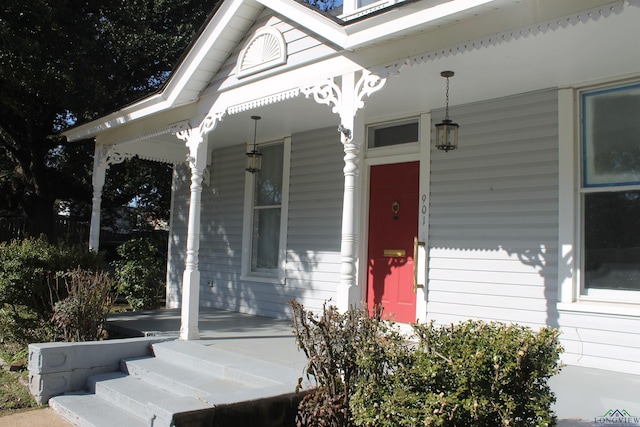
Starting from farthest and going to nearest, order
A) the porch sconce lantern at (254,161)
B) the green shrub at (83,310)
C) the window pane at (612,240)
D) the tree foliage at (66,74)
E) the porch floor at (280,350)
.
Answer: the tree foliage at (66,74), the porch sconce lantern at (254,161), the green shrub at (83,310), the window pane at (612,240), the porch floor at (280,350)

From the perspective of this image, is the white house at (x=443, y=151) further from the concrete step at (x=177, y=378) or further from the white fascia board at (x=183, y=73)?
the concrete step at (x=177, y=378)

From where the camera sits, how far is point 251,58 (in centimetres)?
640

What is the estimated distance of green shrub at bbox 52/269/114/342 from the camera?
6188mm

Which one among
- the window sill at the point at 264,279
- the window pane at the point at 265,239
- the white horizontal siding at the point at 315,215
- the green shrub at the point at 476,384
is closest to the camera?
the green shrub at the point at 476,384

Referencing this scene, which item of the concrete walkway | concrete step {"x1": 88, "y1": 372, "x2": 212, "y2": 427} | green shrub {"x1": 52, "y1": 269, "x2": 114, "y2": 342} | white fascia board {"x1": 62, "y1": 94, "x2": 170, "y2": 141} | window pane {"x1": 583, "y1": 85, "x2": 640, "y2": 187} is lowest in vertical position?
concrete step {"x1": 88, "y1": 372, "x2": 212, "y2": 427}

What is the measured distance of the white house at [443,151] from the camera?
477 cm

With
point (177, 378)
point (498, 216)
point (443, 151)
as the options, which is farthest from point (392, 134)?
point (177, 378)

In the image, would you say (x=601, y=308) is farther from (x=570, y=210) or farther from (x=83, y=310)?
(x=83, y=310)

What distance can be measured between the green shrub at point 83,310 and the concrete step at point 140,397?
0.79 meters

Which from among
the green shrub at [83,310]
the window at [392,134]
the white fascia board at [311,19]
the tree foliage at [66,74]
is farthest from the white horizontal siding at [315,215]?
the tree foliage at [66,74]

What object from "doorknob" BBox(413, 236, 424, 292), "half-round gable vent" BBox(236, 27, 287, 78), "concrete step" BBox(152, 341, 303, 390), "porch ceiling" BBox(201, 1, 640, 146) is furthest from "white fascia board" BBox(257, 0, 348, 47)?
"concrete step" BBox(152, 341, 303, 390)

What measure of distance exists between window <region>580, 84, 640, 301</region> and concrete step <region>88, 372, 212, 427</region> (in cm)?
403

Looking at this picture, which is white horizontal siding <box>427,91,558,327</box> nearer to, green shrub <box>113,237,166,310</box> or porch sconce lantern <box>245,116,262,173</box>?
porch sconce lantern <box>245,116,262,173</box>

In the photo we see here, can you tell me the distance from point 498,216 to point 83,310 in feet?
16.3
